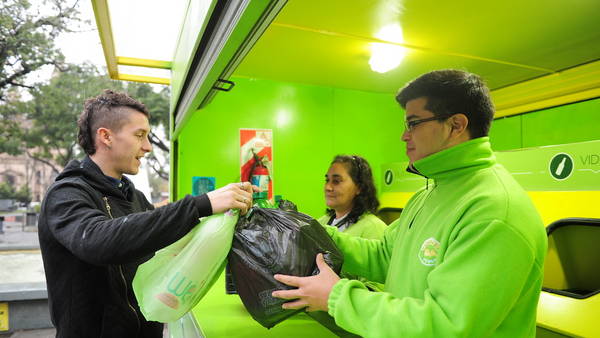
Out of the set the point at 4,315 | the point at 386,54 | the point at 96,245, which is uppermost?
the point at 386,54

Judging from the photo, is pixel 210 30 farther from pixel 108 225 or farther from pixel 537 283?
pixel 537 283

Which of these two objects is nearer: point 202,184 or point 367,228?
point 367,228

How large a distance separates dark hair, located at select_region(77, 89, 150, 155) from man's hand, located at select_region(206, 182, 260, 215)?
2.35 feet

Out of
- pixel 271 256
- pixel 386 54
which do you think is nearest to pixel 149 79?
pixel 386 54

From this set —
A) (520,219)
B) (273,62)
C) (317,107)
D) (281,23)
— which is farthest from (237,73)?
(520,219)

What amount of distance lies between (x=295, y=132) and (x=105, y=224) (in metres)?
2.78

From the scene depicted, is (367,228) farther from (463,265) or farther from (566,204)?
(463,265)

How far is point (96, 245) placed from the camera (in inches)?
50.3

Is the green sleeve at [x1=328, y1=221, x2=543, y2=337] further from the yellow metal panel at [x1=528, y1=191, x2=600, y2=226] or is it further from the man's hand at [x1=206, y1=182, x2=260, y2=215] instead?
the yellow metal panel at [x1=528, y1=191, x2=600, y2=226]

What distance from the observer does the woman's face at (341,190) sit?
2891 mm

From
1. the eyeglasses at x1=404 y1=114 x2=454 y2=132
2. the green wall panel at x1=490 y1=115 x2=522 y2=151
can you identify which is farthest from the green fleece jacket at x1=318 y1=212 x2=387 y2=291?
the green wall panel at x1=490 y1=115 x2=522 y2=151

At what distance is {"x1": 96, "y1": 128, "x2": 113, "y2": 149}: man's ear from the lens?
1751 mm

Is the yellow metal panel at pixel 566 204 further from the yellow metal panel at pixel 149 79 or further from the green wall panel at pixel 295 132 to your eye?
the yellow metal panel at pixel 149 79

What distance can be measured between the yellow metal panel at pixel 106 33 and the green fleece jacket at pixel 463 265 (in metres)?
1.98
